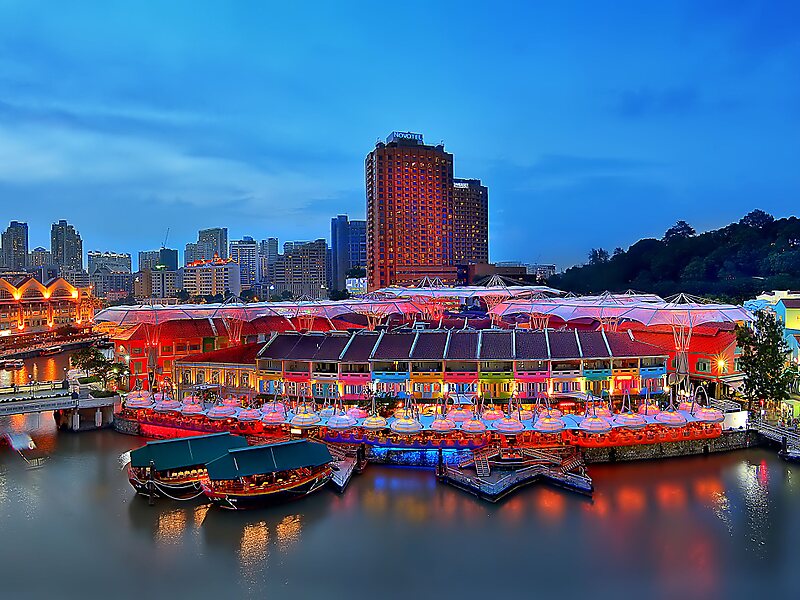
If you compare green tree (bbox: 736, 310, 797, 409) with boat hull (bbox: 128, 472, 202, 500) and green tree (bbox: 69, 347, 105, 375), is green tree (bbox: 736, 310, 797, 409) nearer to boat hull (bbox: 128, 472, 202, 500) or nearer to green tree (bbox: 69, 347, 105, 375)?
boat hull (bbox: 128, 472, 202, 500)

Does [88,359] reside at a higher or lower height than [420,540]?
higher

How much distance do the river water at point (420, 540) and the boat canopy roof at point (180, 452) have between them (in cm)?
117

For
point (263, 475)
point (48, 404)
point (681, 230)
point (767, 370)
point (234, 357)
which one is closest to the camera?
point (263, 475)

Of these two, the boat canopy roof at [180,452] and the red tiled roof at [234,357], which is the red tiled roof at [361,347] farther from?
the boat canopy roof at [180,452]

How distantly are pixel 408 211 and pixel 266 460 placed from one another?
7973 centimetres

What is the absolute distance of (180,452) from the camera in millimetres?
19016

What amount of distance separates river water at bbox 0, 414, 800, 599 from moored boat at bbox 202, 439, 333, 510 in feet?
1.26

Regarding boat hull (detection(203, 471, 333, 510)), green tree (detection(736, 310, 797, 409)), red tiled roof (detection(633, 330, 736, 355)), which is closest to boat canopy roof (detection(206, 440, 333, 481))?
boat hull (detection(203, 471, 333, 510))

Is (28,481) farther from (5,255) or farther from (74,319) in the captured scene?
(5,255)

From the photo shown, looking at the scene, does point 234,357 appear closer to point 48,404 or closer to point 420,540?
point 48,404

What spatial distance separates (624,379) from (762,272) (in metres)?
38.1

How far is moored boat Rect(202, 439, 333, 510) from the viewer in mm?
17594

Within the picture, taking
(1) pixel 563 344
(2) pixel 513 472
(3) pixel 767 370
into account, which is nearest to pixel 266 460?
(2) pixel 513 472

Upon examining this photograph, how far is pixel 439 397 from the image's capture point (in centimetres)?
2561
